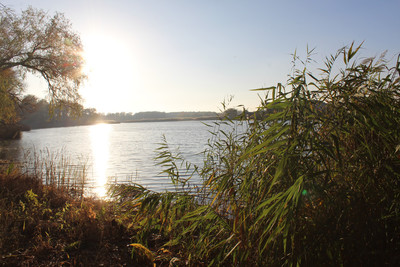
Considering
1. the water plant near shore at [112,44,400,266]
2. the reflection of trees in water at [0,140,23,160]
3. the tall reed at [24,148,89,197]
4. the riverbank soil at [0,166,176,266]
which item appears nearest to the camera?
the water plant near shore at [112,44,400,266]

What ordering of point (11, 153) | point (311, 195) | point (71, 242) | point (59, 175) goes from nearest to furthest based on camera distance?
point (311, 195) < point (71, 242) < point (59, 175) < point (11, 153)

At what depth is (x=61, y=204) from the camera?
6.89 meters

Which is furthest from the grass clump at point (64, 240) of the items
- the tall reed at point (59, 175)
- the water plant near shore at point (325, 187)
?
the tall reed at point (59, 175)

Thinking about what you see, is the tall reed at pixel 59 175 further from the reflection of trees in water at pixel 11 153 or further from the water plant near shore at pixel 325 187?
the reflection of trees in water at pixel 11 153

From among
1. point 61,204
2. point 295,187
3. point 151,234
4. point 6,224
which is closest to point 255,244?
point 295,187

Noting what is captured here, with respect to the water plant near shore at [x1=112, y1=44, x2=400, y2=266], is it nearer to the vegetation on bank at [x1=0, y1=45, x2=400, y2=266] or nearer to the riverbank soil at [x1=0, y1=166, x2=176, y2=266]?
the vegetation on bank at [x1=0, y1=45, x2=400, y2=266]

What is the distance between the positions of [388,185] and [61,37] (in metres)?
16.8

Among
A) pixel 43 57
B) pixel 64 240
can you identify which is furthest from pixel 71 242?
pixel 43 57

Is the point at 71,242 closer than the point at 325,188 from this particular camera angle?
No

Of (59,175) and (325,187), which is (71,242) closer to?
(325,187)

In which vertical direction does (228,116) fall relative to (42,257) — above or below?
above

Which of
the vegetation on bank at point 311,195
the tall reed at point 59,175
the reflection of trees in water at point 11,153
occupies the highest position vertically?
the vegetation on bank at point 311,195

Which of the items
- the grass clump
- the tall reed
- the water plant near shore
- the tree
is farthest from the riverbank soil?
the tree

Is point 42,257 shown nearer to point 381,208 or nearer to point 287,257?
point 287,257
